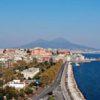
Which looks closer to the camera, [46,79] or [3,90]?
[3,90]

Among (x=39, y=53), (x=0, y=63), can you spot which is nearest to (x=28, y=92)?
(x=0, y=63)

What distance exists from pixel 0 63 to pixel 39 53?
3362 cm

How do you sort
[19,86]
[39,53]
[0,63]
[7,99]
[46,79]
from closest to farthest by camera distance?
[7,99] → [19,86] → [46,79] → [0,63] → [39,53]

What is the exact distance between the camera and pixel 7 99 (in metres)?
24.5

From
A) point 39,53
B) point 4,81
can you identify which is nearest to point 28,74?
point 4,81

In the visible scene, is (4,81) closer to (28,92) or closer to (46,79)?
(46,79)

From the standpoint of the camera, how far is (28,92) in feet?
92.2

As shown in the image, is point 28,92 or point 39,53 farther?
point 39,53

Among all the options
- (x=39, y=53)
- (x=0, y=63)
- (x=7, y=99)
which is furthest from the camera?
(x=39, y=53)

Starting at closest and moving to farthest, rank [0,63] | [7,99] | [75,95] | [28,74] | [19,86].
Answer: [7,99]
[75,95]
[19,86]
[28,74]
[0,63]

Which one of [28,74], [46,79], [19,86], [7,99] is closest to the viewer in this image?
[7,99]

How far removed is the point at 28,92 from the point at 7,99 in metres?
3.76

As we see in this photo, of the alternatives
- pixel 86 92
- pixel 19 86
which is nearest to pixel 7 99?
pixel 19 86

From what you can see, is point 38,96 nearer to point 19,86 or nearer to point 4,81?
point 19,86
